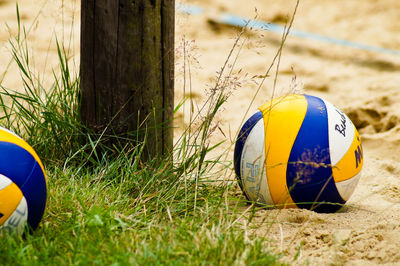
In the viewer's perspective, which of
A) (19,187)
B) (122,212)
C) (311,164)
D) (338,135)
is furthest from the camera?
(338,135)

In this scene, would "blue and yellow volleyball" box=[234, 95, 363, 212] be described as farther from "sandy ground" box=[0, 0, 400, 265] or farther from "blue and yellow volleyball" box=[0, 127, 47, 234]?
"blue and yellow volleyball" box=[0, 127, 47, 234]

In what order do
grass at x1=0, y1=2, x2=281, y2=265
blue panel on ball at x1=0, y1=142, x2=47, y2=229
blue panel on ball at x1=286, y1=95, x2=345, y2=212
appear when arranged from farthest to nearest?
blue panel on ball at x1=286, y1=95, x2=345, y2=212 → blue panel on ball at x1=0, y1=142, x2=47, y2=229 → grass at x1=0, y1=2, x2=281, y2=265

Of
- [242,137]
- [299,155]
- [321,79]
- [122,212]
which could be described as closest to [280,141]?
[299,155]

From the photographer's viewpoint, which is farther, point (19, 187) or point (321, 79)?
point (321, 79)

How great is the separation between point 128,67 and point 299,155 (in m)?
1.02

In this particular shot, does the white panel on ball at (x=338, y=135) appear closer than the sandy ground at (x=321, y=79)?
No

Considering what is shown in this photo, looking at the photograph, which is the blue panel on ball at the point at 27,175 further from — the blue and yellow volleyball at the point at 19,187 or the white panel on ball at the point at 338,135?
the white panel on ball at the point at 338,135

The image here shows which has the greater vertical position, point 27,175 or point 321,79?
point 27,175

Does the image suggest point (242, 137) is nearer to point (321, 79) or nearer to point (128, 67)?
point (128, 67)

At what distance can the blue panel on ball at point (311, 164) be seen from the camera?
8.54 ft

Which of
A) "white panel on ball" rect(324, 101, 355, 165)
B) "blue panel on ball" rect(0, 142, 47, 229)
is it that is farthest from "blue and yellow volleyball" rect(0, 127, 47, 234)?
"white panel on ball" rect(324, 101, 355, 165)

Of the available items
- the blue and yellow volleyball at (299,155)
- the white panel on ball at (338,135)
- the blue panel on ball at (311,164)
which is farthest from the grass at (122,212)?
the white panel on ball at (338,135)

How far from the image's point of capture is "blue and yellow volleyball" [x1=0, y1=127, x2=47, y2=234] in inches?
82.8

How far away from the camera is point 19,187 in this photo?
214 centimetres
